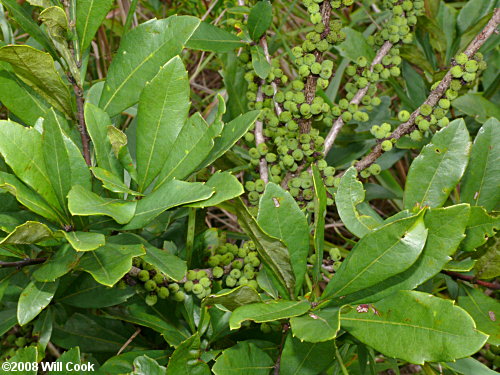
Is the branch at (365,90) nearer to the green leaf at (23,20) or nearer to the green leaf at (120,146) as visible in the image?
the green leaf at (120,146)

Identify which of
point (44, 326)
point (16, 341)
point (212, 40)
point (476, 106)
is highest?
point (212, 40)

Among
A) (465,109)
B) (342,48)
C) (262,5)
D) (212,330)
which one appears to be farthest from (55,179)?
(465,109)

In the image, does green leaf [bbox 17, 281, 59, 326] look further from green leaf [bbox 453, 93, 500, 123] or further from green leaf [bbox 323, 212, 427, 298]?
green leaf [bbox 453, 93, 500, 123]

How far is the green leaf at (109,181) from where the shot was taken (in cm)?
95

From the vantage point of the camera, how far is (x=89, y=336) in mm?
1427

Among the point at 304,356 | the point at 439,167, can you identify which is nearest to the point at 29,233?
the point at 304,356

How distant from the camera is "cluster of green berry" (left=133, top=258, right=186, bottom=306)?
45.8 inches

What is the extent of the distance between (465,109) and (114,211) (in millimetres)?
1134

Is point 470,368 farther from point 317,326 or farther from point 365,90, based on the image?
point 365,90

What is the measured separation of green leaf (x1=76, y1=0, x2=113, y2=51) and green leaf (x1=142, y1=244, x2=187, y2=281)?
0.41m

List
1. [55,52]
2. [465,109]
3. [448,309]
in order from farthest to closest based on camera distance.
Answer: [465,109] → [55,52] → [448,309]

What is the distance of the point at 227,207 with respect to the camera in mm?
1421

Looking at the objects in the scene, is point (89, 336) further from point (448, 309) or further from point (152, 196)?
point (448, 309)

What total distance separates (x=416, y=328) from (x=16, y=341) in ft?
3.23
